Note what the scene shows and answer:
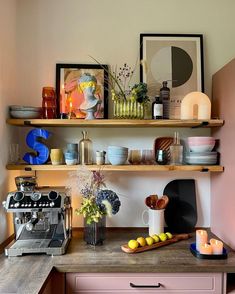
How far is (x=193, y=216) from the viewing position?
206cm

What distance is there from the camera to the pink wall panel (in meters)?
1.69

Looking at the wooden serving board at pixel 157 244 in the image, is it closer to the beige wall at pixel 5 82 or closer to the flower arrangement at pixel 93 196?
the flower arrangement at pixel 93 196

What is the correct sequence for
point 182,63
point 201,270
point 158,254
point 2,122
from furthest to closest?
point 182,63, point 2,122, point 158,254, point 201,270

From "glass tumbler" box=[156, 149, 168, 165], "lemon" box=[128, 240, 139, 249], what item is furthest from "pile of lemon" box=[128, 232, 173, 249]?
"glass tumbler" box=[156, 149, 168, 165]

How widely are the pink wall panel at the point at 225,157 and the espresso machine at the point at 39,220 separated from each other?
1.00 meters

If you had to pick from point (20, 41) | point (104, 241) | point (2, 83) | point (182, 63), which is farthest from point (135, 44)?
point (104, 241)

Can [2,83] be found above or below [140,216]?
above

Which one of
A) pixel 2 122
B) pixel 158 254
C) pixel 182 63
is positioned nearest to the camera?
pixel 158 254

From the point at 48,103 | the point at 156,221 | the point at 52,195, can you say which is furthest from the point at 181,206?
the point at 48,103

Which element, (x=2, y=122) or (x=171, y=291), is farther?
(x=2, y=122)

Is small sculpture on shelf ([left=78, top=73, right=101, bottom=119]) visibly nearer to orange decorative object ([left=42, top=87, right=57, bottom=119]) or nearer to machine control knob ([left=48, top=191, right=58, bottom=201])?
orange decorative object ([left=42, top=87, right=57, bottom=119])

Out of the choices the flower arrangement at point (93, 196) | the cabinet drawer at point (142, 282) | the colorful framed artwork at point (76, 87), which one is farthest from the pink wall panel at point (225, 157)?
the colorful framed artwork at point (76, 87)

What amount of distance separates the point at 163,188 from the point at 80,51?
120 cm

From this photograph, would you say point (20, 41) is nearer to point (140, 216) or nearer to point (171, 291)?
point (140, 216)
